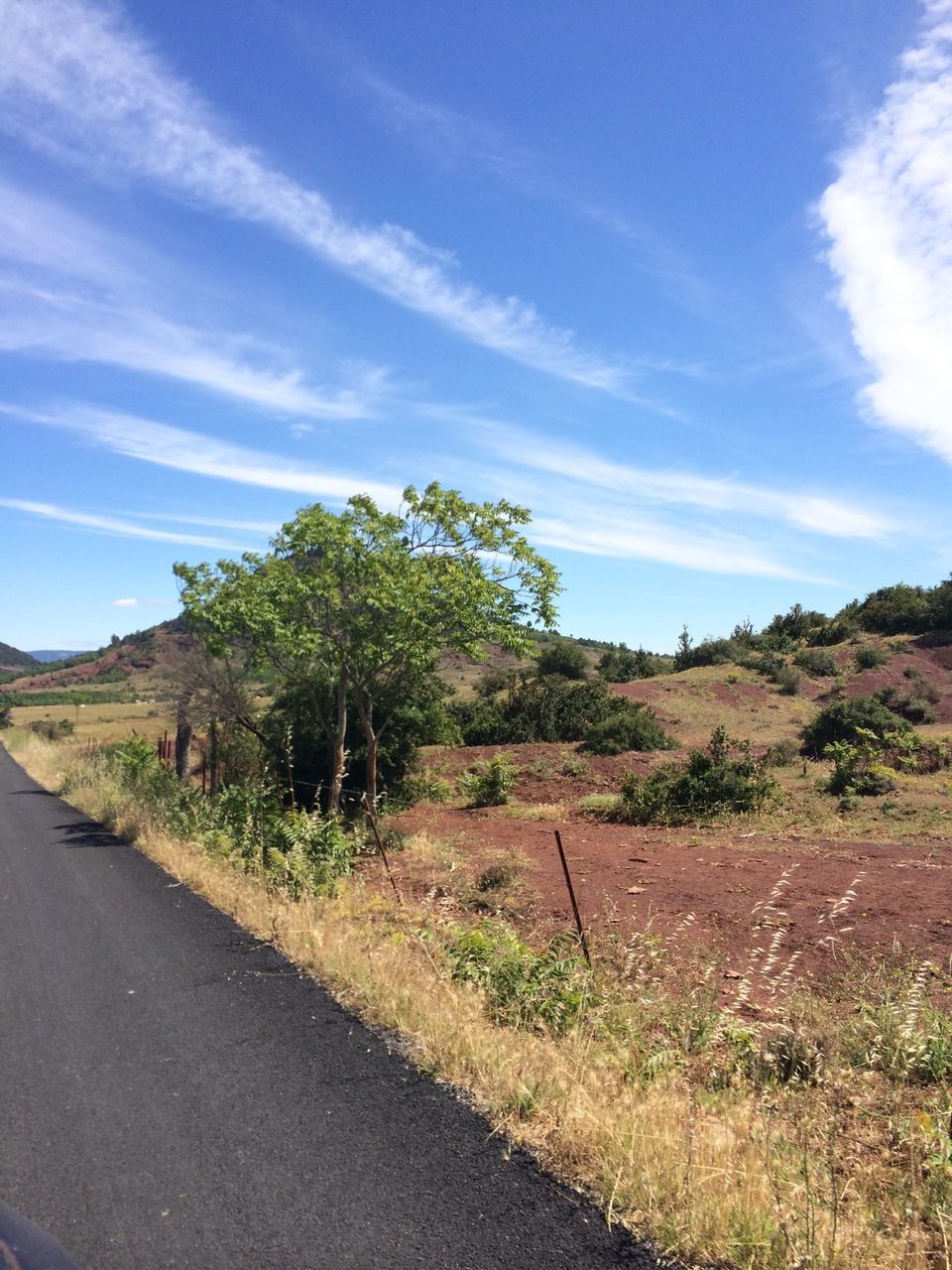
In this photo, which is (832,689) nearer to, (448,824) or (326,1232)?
(448,824)

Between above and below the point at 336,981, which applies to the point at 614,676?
above

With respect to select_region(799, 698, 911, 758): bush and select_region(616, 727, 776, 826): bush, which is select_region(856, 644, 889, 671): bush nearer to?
select_region(799, 698, 911, 758): bush

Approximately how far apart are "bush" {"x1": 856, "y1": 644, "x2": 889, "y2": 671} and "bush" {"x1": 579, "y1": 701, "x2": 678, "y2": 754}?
1738cm

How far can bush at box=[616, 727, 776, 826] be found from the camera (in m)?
17.7

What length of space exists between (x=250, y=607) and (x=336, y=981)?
7.90m

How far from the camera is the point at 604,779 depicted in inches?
878

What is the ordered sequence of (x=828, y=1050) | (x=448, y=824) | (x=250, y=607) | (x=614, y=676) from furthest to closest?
(x=614, y=676) < (x=448, y=824) < (x=250, y=607) < (x=828, y=1050)

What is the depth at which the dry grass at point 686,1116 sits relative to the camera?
3.15m

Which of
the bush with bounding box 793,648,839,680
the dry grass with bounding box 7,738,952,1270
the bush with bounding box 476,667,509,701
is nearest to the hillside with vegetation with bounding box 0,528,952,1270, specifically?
the dry grass with bounding box 7,738,952,1270

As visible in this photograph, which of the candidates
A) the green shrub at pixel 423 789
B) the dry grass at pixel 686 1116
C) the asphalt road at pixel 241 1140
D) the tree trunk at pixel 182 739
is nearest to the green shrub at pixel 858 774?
the green shrub at pixel 423 789

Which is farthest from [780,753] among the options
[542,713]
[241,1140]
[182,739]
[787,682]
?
[241,1140]

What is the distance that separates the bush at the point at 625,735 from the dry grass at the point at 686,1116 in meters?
18.1

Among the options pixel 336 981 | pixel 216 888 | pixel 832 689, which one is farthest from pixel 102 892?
pixel 832 689

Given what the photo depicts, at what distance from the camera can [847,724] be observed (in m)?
23.1
